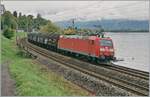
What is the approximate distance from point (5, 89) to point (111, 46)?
763 inches

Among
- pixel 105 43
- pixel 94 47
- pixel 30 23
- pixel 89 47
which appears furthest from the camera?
pixel 30 23

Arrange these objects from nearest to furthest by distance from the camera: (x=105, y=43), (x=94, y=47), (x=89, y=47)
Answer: (x=94, y=47)
(x=105, y=43)
(x=89, y=47)

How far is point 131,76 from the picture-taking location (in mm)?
26672

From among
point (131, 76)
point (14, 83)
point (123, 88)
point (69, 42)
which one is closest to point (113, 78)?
point (131, 76)

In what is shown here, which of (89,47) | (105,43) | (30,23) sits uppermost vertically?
(30,23)

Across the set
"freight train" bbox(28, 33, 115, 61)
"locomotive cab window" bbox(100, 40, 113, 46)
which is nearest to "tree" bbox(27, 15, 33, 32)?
"freight train" bbox(28, 33, 115, 61)

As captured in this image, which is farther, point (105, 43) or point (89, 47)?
point (89, 47)

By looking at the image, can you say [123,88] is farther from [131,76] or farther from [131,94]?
[131,76]

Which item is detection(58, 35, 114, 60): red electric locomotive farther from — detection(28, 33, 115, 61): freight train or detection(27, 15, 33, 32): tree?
detection(27, 15, 33, 32): tree

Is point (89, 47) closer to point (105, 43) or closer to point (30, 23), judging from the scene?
point (105, 43)

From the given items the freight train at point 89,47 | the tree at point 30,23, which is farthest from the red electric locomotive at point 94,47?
the tree at point 30,23

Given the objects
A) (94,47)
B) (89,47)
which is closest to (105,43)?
(94,47)

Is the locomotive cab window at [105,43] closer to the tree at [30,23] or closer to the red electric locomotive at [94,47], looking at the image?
the red electric locomotive at [94,47]

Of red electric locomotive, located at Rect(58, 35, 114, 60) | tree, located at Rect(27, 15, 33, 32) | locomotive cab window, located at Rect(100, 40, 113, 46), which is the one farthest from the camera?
tree, located at Rect(27, 15, 33, 32)
